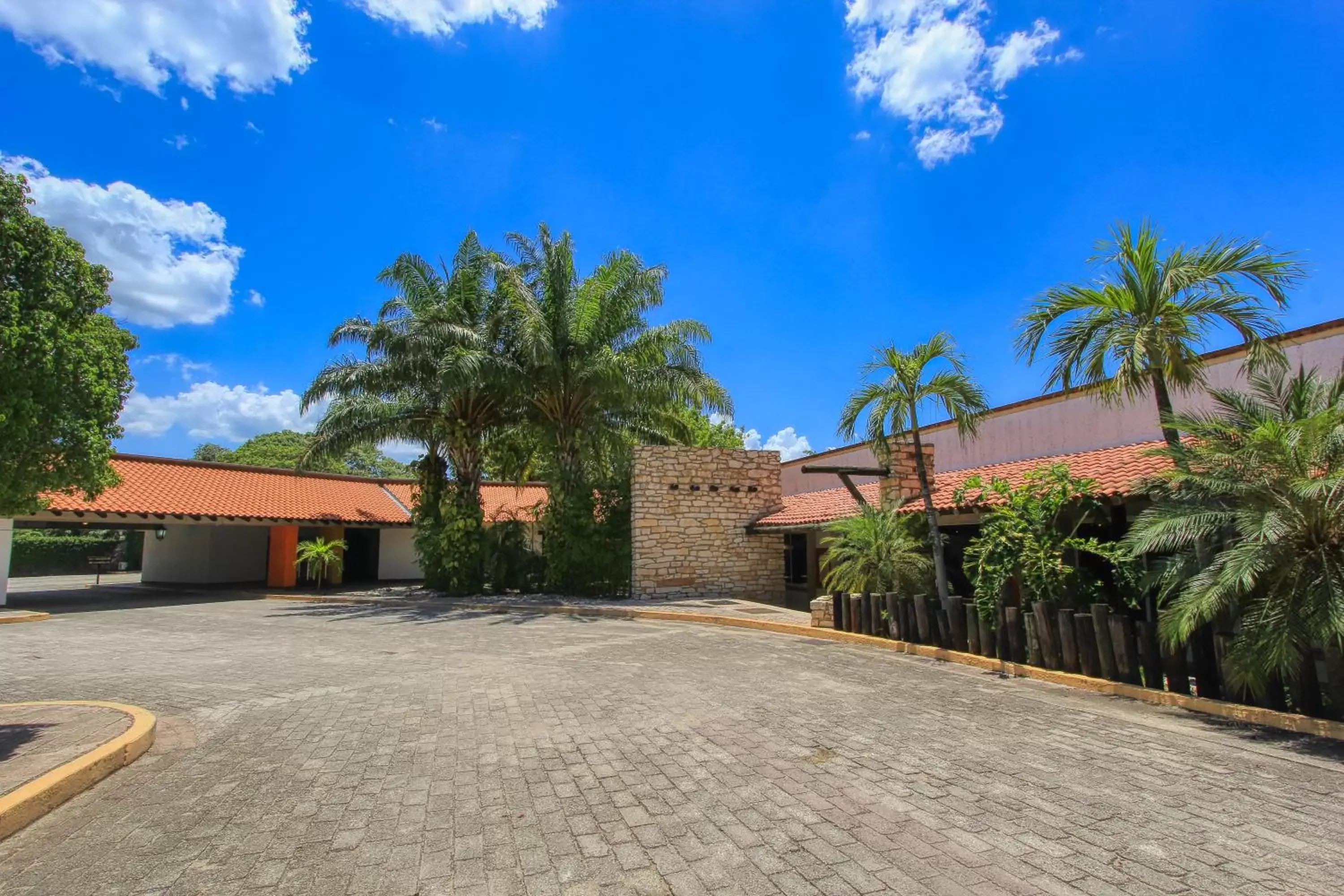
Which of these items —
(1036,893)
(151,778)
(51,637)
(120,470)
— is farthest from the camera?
(120,470)

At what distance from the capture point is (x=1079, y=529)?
36.1 feet

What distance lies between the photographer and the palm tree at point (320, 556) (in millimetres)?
23656

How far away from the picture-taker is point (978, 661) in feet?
29.7

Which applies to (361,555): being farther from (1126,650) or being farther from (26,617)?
(1126,650)

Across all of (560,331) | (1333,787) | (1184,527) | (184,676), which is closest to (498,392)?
(560,331)

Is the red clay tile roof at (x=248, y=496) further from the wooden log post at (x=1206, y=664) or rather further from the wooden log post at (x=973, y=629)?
the wooden log post at (x=1206, y=664)

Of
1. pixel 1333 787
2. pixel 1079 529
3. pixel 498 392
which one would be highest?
pixel 498 392

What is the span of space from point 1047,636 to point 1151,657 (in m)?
1.13

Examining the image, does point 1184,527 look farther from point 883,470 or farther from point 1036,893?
point 883,470

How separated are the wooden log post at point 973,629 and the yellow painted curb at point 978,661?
0.10 m

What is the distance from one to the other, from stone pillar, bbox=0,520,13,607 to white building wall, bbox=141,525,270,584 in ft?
28.4

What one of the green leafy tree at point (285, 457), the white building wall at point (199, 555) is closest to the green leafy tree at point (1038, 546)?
the white building wall at point (199, 555)

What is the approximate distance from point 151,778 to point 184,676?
14.5ft

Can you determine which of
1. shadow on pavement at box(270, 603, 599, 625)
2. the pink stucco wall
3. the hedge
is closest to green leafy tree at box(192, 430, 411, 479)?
the hedge
